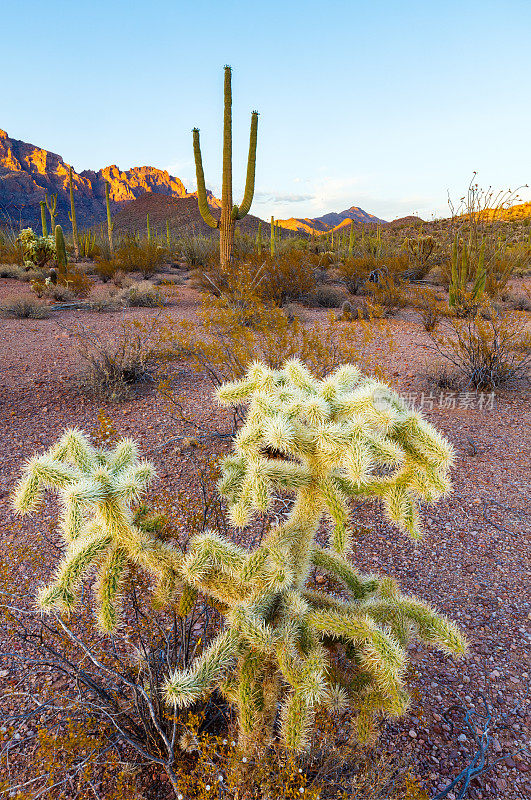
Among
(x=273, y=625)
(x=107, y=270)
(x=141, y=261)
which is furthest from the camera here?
(x=141, y=261)

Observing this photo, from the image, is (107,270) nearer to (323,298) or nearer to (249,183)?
(249,183)

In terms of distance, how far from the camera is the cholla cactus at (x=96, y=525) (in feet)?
5.51

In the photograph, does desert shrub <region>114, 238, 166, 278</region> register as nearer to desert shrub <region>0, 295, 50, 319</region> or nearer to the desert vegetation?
desert shrub <region>0, 295, 50, 319</region>

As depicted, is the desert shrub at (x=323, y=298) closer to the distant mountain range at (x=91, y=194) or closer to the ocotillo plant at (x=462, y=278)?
the ocotillo plant at (x=462, y=278)

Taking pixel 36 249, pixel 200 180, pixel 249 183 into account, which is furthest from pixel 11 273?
pixel 249 183

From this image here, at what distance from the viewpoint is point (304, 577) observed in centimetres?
196

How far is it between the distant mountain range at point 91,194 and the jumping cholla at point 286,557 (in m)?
55.6

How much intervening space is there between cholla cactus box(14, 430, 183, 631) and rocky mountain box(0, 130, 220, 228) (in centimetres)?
8237

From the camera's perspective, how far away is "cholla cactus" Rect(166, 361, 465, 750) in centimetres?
161

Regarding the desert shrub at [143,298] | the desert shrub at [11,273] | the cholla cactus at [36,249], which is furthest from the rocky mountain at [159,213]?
the desert shrub at [143,298]

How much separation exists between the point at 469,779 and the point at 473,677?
68 centimetres

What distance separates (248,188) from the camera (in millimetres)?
13227

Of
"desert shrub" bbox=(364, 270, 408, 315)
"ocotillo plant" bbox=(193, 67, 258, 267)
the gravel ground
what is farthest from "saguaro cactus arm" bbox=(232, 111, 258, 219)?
the gravel ground

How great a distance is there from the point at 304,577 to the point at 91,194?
13444 cm
